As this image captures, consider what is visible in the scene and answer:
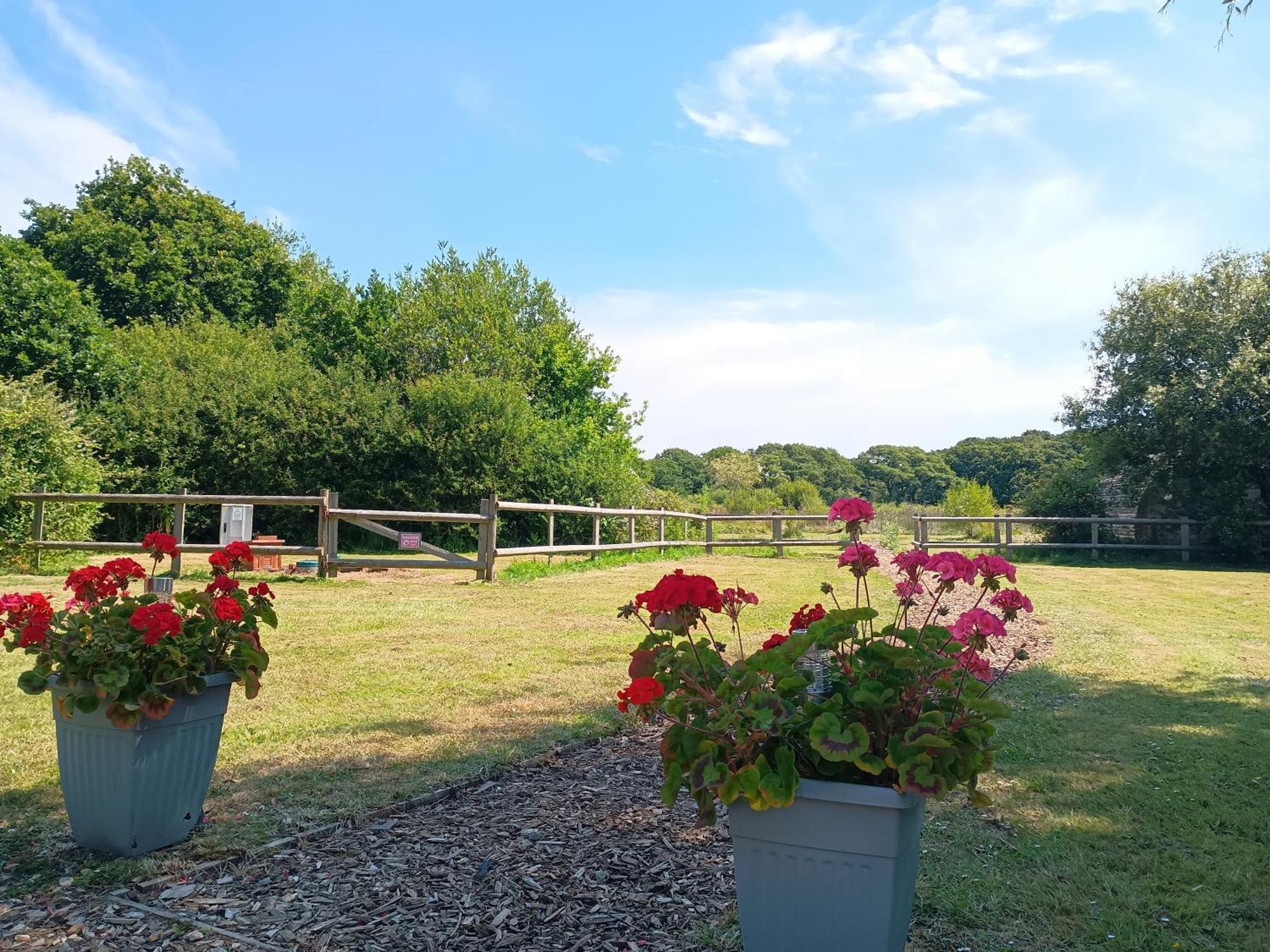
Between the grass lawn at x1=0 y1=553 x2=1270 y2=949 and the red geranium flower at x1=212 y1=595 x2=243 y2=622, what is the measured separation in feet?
2.40

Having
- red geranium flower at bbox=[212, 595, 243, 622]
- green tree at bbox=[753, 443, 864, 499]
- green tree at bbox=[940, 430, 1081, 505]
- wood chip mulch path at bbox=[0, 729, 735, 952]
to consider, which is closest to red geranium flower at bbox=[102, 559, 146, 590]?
red geranium flower at bbox=[212, 595, 243, 622]

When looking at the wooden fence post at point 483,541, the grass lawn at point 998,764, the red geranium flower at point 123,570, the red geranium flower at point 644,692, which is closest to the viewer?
the red geranium flower at point 644,692

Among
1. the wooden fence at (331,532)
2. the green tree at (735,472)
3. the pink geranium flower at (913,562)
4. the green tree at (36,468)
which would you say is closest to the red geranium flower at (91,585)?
the pink geranium flower at (913,562)

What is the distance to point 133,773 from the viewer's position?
2.60 m

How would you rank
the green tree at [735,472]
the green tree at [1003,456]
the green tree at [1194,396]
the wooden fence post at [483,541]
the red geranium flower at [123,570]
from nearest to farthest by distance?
1. the red geranium flower at [123,570]
2. the wooden fence post at [483,541]
3. the green tree at [1194,396]
4. the green tree at [735,472]
5. the green tree at [1003,456]

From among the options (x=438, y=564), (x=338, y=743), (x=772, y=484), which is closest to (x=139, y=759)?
(x=338, y=743)

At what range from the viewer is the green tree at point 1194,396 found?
605 inches

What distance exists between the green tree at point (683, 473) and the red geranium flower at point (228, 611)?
4040cm

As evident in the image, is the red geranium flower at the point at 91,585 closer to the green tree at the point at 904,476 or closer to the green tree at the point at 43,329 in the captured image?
the green tree at the point at 43,329

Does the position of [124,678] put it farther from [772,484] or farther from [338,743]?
[772,484]

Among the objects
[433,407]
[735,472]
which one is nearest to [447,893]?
[433,407]

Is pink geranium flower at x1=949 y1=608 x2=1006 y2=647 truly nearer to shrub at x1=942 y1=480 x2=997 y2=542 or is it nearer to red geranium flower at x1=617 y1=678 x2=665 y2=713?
red geranium flower at x1=617 y1=678 x2=665 y2=713

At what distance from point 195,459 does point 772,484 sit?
1332 inches

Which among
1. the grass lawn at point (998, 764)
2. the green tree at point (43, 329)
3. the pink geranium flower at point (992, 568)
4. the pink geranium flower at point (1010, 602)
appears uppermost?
the green tree at point (43, 329)
